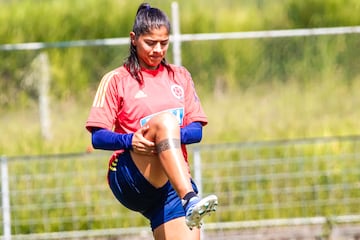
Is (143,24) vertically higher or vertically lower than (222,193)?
higher

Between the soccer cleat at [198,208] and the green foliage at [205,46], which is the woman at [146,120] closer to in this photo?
the soccer cleat at [198,208]

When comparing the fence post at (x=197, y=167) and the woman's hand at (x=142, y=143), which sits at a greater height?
the woman's hand at (x=142, y=143)

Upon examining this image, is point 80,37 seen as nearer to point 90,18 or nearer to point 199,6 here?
point 90,18

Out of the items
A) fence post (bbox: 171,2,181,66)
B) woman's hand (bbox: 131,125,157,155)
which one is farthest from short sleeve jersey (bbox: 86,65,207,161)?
fence post (bbox: 171,2,181,66)

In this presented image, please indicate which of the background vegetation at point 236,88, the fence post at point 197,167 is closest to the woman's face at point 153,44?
the fence post at point 197,167

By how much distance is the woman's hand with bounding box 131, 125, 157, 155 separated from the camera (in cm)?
502

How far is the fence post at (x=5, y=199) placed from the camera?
28.0 feet

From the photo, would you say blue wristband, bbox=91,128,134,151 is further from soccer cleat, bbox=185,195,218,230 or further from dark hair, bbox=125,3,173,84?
soccer cleat, bbox=185,195,218,230

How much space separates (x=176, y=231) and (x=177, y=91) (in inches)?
27.1

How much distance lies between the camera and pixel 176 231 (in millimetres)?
5332

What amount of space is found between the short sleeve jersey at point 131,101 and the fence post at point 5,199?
3.41 metres

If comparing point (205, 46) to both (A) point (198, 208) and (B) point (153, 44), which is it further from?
(A) point (198, 208)

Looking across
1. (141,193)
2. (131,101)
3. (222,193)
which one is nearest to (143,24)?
(131,101)

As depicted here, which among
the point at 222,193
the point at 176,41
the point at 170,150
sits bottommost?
the point at 222,193
